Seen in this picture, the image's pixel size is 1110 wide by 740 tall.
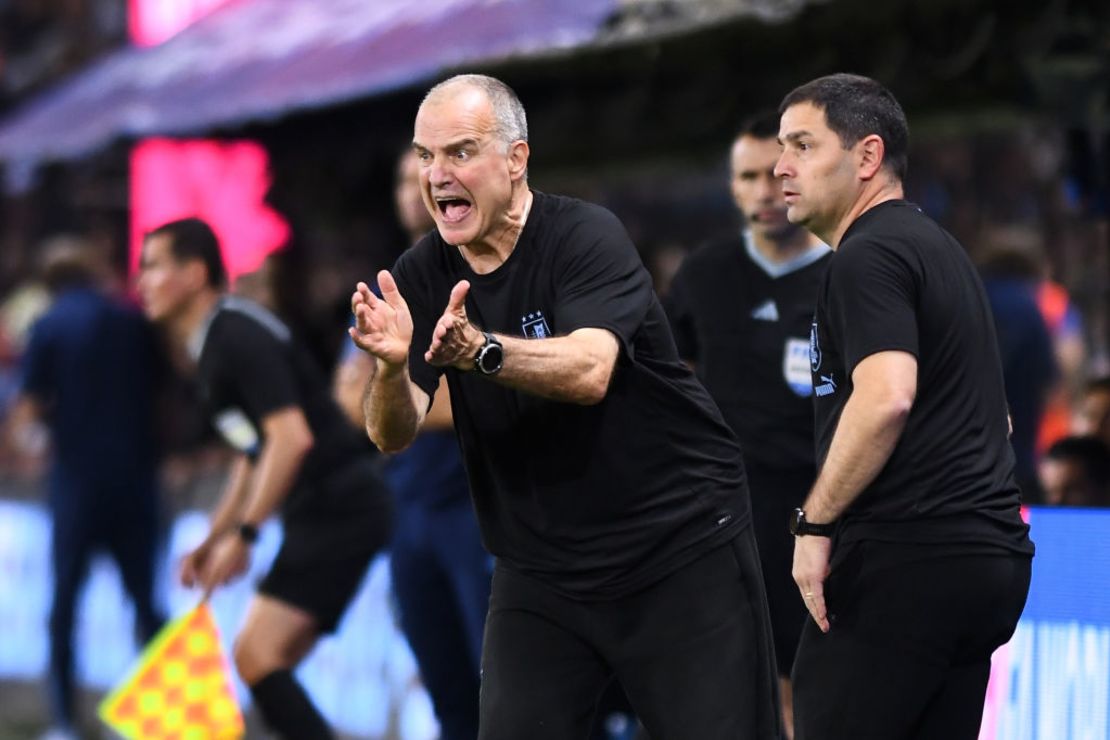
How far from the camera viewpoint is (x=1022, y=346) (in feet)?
26.6

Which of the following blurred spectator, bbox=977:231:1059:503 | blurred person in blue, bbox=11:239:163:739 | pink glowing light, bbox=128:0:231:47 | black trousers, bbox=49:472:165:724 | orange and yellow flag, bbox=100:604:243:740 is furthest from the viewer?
pink glowing light, bbox=128:0:231:47

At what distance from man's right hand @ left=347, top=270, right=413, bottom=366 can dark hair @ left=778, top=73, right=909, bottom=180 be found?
3.67 ft

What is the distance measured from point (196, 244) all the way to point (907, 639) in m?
3.64

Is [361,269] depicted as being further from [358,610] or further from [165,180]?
[358,610]

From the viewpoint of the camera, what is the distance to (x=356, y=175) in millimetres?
12797

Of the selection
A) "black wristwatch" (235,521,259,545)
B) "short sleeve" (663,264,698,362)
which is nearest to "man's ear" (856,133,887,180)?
"short sleeve" (663,264,698,362)

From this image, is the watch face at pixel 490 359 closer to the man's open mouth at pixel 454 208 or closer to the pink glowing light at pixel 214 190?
the man's open mouth at pixel 454 208

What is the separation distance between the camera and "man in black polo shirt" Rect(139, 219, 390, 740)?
256 inches

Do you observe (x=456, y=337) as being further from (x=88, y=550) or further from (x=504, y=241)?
(x=88, y=550)

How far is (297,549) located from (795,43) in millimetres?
3817

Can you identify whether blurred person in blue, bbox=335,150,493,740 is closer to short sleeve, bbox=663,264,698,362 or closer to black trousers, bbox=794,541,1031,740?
short sleeve, bbox=663,264,698,362

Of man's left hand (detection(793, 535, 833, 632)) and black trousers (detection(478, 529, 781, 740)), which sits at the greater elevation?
man's left hand (detection(793, 535, 833, 632))

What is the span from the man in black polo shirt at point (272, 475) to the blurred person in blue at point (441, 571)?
1.06 feet

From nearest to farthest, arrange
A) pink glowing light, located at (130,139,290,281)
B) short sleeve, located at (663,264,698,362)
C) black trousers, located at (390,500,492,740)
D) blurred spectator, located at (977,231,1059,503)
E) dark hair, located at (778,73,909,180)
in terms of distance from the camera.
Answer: dark hair, located at (778,73,909,180) < short sleeve, located at (663,264,698,362) < black trousers, located at (390,500,492,740) < blurred spectator, located at (977,231,1059,503) < pink glowing light, located at (130,139,290,281)
